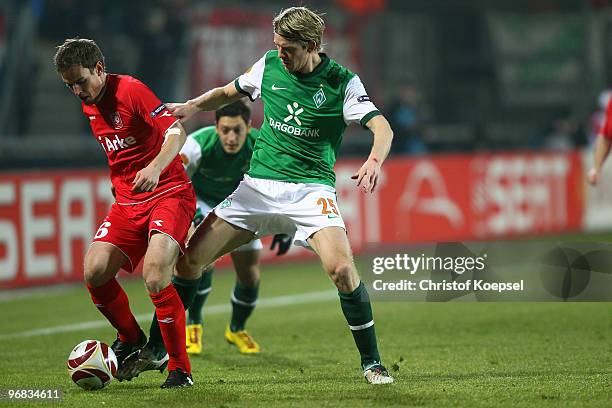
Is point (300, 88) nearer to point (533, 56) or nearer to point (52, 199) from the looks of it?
point (52, 199)

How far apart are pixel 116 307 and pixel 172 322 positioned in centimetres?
56

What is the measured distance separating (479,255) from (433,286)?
0.47 m

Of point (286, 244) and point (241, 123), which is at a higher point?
point (241, 123)

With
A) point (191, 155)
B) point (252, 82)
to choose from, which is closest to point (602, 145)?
point (191, 155)

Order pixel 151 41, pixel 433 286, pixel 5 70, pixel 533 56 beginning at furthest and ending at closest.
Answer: pixel 533 56, pixel 151 41, pixel 5 70, pixel 433 286

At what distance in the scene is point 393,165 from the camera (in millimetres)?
17797

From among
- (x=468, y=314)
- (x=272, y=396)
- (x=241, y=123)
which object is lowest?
(x=468, y=314)

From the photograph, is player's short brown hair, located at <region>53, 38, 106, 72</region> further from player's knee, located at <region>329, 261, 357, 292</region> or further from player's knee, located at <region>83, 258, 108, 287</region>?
player's knee, located at <region>329, 261, 357, 292</region>

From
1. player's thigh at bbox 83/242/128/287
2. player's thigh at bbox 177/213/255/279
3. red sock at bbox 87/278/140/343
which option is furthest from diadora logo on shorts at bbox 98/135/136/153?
red sock at bbox 87/278/140/343

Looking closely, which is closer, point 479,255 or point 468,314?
point 479,255

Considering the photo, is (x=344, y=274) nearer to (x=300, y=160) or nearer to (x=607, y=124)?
(x=300, y=160)

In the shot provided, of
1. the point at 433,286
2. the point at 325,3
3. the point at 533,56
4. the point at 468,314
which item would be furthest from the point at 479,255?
the point at 533,56

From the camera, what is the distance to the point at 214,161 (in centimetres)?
928

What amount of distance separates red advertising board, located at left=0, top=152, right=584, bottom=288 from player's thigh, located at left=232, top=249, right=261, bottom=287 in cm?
460
